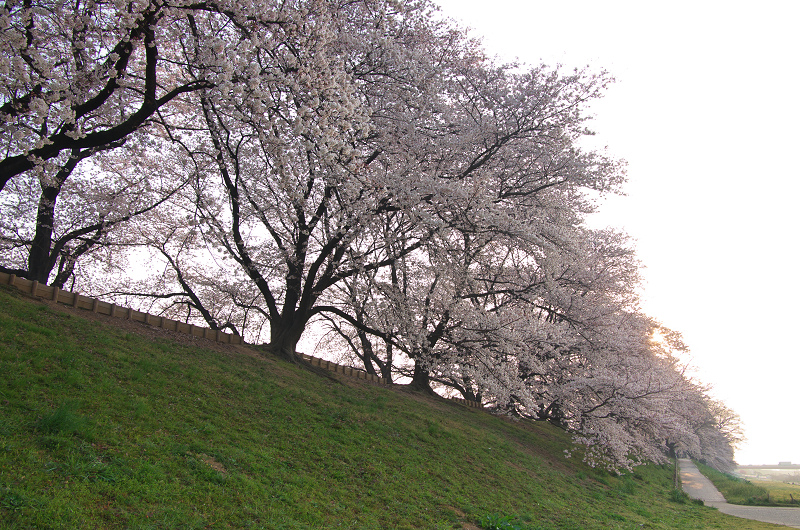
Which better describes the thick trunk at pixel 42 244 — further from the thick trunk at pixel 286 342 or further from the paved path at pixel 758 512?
the paved path at pixel 758 512

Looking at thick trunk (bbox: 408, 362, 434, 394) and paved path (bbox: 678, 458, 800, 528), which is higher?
thick trunk (bbox: 408, 362, 434, 394)

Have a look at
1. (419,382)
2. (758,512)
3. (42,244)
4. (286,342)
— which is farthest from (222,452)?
(758,512)

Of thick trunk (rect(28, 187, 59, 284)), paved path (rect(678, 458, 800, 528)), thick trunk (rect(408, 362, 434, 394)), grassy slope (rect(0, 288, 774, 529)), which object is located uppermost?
thick trunk (rect(28, 187, 59, 284))

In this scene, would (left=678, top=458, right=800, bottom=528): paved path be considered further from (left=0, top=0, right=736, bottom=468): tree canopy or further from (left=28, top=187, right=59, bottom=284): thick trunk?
(left=28, top=187, right=59, bottom=284): thick trunk

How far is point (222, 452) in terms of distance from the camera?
22.5ft

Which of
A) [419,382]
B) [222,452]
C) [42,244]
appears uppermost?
[42,244]

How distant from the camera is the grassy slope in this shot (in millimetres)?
5020

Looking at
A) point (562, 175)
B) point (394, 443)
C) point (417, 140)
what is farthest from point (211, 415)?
point (562, 175)

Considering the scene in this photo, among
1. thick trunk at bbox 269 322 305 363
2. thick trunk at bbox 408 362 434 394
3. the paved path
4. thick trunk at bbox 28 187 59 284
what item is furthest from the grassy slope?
thick trunk at bbox 408 362 434 394

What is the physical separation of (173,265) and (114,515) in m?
13.2

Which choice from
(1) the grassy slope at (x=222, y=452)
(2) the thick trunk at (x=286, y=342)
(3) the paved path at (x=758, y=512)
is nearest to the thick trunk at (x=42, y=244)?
(1) the grassy slope at (x=222, y=452)

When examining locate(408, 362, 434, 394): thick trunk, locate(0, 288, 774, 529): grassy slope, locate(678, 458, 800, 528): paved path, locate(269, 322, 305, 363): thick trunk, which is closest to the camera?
locate(0, 288, 774, 529): grassy slope

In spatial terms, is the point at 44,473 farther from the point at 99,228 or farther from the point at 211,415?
the point at 99,228

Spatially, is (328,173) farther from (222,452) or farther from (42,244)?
(42,244)
